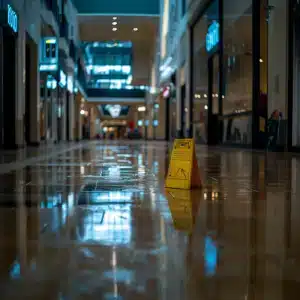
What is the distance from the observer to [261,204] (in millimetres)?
4656

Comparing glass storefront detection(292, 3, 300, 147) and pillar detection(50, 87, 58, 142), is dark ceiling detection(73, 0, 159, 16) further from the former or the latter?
glass storefront detection(292, 3, 300, 147)

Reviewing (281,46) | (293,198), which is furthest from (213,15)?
(293,198)

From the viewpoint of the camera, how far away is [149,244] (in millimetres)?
3008

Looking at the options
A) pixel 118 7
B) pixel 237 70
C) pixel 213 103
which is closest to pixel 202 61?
pixel 213 103

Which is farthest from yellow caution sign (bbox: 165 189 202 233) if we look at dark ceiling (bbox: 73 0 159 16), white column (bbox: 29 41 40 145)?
dark ceiling (bbox: 73 0 159 16)

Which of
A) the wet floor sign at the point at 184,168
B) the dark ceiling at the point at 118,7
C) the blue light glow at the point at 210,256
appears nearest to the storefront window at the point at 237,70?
the wet floor sign at the point at 184,168

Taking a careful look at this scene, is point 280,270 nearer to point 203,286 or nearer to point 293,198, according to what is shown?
point 203,286

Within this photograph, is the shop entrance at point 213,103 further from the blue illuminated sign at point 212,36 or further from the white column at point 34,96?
the white column at point 34,96

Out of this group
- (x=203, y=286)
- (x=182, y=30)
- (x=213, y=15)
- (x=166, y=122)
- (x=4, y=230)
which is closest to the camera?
(x=203, y=286)

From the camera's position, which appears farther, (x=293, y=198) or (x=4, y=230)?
(x=293, y=198)

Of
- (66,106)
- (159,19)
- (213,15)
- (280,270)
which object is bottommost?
(280,270)

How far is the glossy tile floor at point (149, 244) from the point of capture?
7.18 feet

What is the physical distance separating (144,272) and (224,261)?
492 mm

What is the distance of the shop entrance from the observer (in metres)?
25.0
